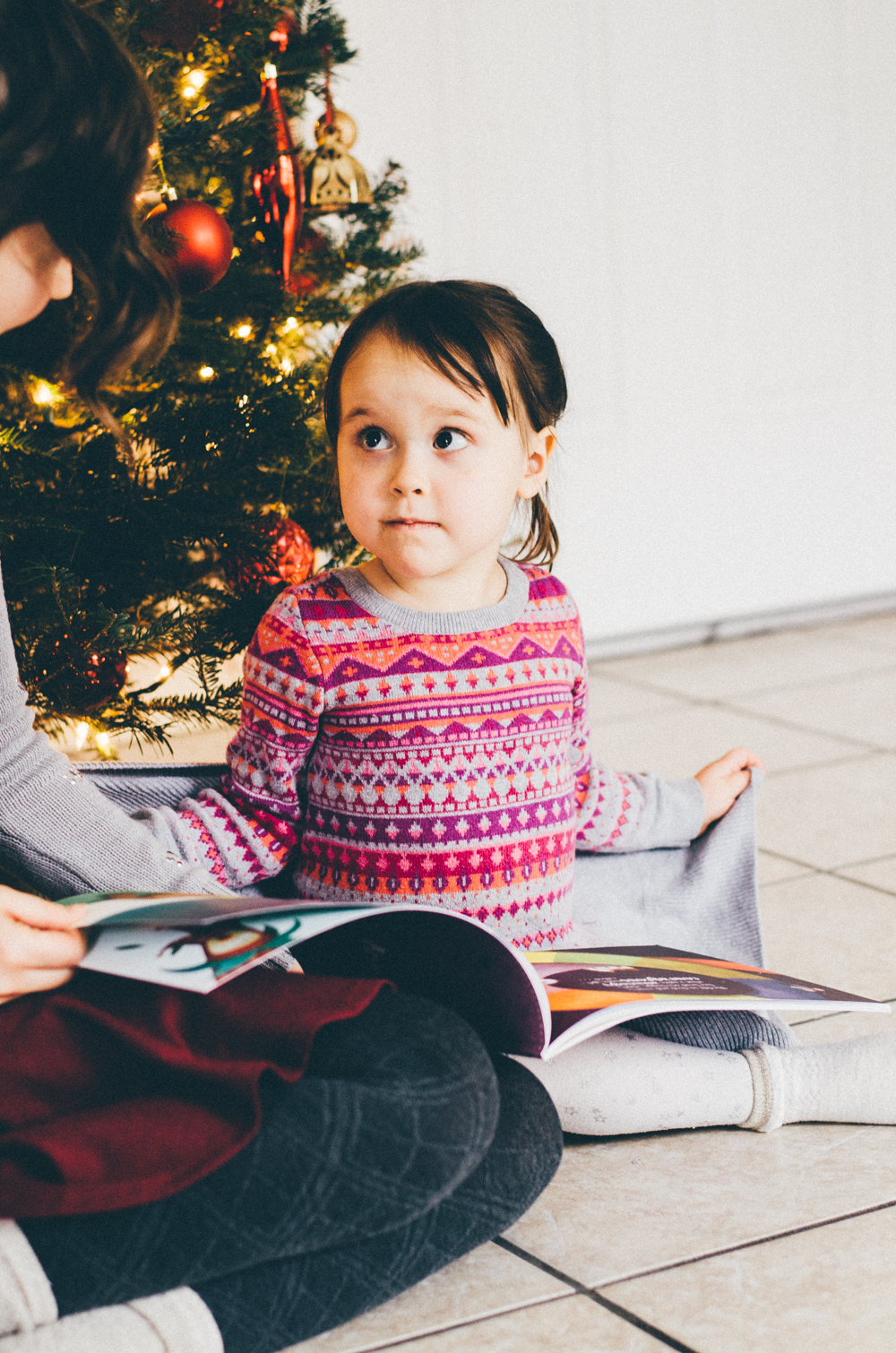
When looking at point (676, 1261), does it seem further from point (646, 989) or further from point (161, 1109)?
point (161, 1109)

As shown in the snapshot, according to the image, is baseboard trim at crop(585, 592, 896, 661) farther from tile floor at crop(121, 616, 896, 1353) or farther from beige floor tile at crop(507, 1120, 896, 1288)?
beige floor tile at crop(507, 1120, 896, 1288)

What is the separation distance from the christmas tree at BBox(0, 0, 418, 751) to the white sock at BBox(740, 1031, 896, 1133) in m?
0.53

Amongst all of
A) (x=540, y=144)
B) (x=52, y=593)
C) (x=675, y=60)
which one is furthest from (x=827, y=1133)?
(x=675, y=60)

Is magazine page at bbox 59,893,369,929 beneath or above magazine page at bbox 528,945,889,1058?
above

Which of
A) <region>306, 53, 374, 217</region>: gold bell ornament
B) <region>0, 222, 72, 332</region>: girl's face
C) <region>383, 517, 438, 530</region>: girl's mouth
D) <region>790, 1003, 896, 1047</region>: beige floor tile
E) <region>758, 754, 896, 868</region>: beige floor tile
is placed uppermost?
<region>306, 53, 374, 217</region>: gold bell ornament

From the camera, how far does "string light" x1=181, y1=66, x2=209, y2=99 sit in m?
1.12

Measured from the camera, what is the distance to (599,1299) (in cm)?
69

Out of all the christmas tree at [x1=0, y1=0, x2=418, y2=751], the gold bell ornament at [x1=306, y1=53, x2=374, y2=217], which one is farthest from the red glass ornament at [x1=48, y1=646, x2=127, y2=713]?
the gold bell ornament at [x1=306, y1=53, x2=374, y2=217]

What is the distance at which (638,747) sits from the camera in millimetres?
1775

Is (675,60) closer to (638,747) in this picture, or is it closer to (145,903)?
(638,747)

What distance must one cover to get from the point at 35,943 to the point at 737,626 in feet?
6.46

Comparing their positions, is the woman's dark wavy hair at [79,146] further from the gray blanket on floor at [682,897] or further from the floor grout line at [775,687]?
the floor grout line at [775,687]

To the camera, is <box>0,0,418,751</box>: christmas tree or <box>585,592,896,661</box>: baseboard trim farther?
<box>585,592,896,661</box>: baseboard trim

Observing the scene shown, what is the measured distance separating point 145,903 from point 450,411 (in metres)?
0.41
